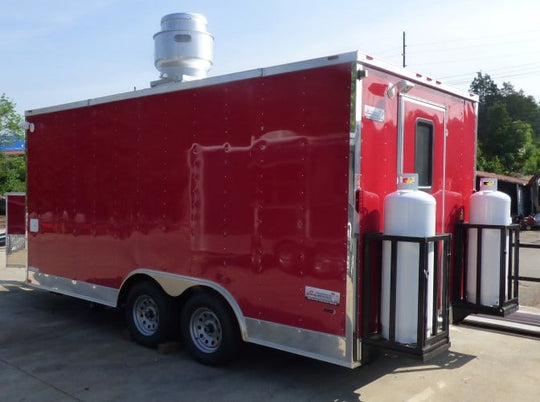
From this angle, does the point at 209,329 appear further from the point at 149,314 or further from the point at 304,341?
the point at 304,341

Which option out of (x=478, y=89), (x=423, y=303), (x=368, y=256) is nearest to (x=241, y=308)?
(x=368, y=256)

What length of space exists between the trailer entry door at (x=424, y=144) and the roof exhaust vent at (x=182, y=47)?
3.04 metres

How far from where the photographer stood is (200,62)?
690 centimetres

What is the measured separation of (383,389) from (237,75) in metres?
3.07

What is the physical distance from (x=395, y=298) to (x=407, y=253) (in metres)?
0.36

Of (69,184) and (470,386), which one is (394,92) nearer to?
(470,386)

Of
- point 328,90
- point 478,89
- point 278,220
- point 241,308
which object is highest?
point 478,89

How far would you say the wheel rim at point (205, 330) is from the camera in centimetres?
524

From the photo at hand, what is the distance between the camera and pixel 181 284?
5.41 meters

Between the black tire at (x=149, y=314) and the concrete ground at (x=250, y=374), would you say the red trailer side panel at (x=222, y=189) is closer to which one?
the black tire at (x=149, y=314)

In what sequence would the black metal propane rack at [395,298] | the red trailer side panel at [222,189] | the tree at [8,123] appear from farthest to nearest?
the tree at [8,123] < the red trailer side panel at [222,189] < the black metal propane rack at [395,298]

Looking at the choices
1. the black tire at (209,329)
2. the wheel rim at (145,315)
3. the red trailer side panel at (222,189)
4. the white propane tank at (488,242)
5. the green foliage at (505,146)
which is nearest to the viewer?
the red trailer side panel at (222,189)

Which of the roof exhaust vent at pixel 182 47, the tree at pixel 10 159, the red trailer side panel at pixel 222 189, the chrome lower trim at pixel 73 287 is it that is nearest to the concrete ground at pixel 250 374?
the chrome lower trim at pixel 73 287

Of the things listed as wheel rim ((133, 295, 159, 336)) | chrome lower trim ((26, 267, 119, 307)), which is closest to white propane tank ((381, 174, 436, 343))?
wheel rim ((133, 295, 159, 336))
